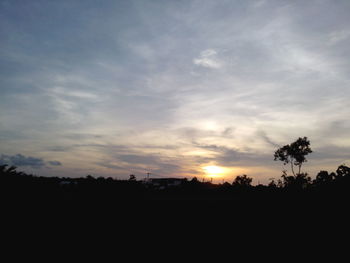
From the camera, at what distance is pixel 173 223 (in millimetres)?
7824

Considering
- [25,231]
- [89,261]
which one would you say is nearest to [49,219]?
A: [25,231]

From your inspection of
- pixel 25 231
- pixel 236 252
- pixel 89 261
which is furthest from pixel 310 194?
pixel 25 231

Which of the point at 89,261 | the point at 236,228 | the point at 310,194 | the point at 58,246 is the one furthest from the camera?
the point at 310,194

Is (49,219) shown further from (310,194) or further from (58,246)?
(310,194)

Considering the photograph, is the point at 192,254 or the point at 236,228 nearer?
the point at 192,254

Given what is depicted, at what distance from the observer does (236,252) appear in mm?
6652

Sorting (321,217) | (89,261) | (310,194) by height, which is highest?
(310,194)

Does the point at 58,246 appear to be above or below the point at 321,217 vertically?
below

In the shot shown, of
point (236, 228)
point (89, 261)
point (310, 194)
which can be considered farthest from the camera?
point (310, 194)

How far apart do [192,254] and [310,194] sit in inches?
182

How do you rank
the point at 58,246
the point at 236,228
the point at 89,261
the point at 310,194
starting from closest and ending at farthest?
the point at 89,261 → the point at 58,246 → the point at 236,228 → the point at 310,194

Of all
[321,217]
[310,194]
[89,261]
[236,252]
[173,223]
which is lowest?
[89,261]

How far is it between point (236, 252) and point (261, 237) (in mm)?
937

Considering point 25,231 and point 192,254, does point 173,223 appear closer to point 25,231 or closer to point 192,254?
point 192,254
